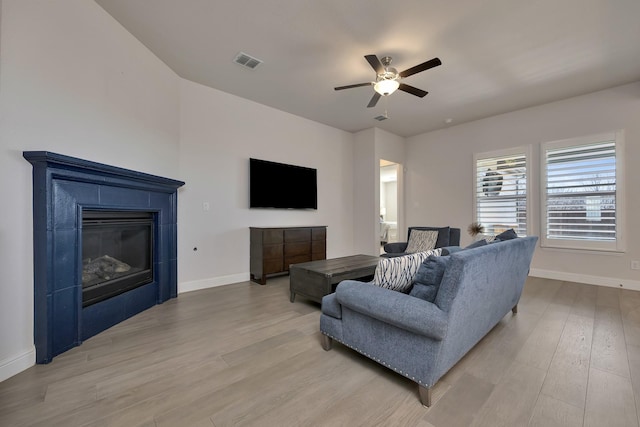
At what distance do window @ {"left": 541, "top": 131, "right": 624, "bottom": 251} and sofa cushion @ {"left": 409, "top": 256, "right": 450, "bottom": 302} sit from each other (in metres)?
4.09

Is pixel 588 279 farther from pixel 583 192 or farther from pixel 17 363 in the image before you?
pixel 17 363

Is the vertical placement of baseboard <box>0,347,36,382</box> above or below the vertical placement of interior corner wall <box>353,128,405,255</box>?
below

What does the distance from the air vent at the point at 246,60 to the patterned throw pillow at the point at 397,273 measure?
281 cm

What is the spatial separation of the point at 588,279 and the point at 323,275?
4244mm

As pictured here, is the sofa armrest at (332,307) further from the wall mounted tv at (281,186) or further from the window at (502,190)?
the window at (502,190)

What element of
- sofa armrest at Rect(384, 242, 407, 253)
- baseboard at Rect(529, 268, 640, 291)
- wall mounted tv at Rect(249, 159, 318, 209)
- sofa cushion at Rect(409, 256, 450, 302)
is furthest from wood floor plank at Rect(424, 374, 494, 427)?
baseboard at Rect(529, 268, 640, 291)

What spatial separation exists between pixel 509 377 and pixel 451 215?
13.9ft

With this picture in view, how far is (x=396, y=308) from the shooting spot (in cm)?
155

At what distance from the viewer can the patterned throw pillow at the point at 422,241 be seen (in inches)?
169

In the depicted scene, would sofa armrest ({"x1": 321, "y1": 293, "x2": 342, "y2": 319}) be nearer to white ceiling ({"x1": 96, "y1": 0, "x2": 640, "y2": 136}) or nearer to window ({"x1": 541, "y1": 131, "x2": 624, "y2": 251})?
white ceiling ({"x1": 96, "y1": 0, "x2": 640, "y2": 136})

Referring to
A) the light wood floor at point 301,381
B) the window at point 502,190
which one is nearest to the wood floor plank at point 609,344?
the light wood floor at point 301,381

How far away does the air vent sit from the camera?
3.11 m

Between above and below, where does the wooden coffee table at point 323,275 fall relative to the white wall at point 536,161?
below

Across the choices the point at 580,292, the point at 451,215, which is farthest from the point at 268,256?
the point at 580,292
